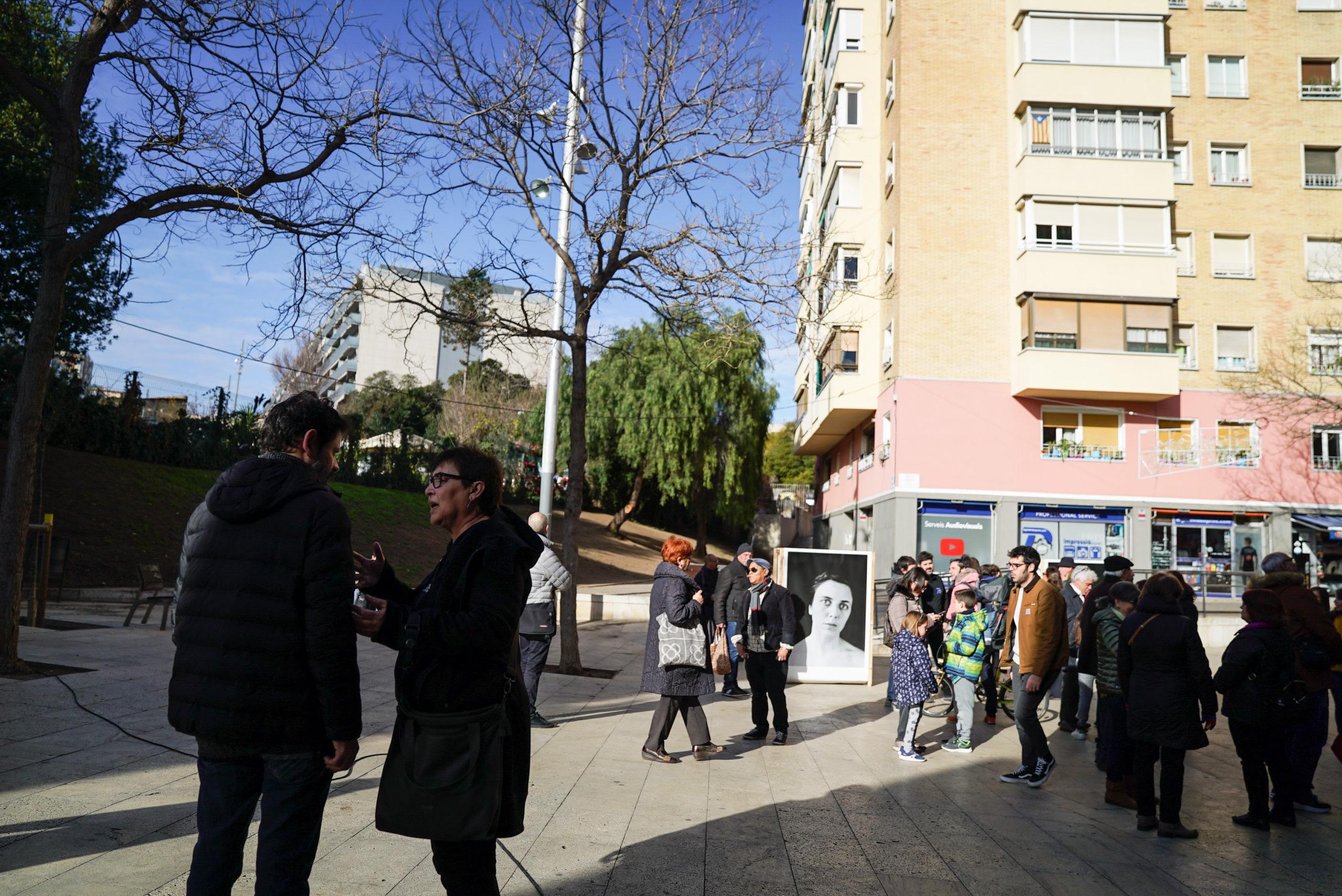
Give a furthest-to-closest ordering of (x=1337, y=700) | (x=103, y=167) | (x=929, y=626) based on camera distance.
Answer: (x=103, y=167) < (x=929, y=626) < (x=1337, y=700)

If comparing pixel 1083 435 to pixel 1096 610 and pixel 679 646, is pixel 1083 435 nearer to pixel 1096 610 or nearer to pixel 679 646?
pixel 1096 610

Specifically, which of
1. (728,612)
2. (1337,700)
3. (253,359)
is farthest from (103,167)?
(1337,700)

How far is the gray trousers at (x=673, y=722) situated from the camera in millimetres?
7832

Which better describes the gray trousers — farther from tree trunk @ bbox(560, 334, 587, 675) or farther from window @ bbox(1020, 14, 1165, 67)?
window @ bbox(1020, 14, 1165, 67)

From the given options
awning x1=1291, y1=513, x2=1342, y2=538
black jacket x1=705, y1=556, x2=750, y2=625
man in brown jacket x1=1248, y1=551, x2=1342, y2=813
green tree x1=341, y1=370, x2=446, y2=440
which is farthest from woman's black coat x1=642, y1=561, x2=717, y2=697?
green tree x1=341, y1=370, x2=446, y2=440

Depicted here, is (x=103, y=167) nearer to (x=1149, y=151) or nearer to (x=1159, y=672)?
(x=1159, y=672)

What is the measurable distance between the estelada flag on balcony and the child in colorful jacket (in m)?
21.9

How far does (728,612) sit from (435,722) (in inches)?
302

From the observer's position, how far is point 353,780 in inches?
254

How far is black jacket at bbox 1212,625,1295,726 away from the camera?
6352mm

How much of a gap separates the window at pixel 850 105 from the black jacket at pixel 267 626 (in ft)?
103

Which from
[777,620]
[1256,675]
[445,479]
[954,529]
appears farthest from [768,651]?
[954,529]

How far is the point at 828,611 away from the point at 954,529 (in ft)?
49.4

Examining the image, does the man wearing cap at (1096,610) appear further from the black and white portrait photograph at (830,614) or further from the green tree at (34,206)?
the green tree at (34,206)
